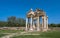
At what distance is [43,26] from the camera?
36.9 m

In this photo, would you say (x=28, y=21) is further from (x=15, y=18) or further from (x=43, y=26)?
(x=15, y=18)

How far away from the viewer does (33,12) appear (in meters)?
34.6

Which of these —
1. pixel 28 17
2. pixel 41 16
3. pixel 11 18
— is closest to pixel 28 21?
pixel 28 17

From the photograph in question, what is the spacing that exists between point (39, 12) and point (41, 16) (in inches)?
97.9

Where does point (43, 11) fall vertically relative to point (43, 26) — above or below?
above

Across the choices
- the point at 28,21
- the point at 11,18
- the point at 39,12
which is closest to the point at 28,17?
the point at 28,21

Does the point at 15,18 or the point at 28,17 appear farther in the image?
the point at 15,18

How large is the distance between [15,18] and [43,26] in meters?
42.6

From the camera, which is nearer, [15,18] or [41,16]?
[41,16]

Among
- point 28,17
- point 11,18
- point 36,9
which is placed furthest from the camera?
point 11,18

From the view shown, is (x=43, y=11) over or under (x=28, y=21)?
over

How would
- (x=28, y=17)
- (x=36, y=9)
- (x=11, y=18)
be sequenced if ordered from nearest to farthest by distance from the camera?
(x=36, y=9) → (x=28, y=17) → (x=11, y=18)

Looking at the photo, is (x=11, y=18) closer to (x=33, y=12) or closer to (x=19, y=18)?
(x=19, y=18)

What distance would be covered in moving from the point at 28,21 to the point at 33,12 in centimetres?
328
